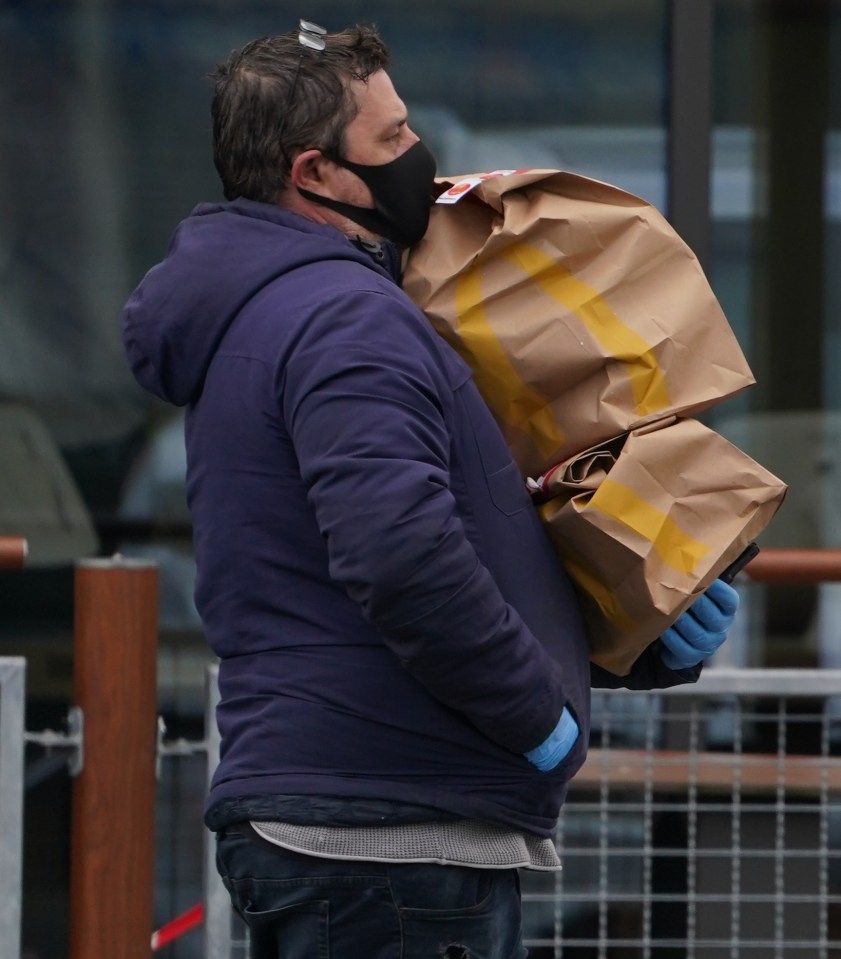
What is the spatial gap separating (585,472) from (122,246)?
2.36 meters

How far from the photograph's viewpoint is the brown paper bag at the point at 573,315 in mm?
1837

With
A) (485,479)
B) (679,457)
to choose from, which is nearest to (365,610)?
(485,479)

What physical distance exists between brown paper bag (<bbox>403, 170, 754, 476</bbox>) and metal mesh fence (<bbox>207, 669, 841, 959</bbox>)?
1162 millimetres

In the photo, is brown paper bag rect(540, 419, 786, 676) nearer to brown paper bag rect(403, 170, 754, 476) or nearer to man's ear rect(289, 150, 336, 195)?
brown paper bag rect(403, 170, 754, 476)

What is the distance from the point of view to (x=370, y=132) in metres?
1.89

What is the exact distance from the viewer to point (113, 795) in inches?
103

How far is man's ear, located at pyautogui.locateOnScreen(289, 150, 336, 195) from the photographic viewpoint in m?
1.86

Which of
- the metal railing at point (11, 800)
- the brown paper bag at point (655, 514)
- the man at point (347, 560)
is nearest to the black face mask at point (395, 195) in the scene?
the man at point (347, 560)

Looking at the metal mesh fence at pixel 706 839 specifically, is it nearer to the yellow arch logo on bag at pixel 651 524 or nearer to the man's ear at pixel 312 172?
the yellow arch logo on bag at pixel 651 524

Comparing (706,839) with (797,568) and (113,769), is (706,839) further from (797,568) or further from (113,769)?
(113,769)

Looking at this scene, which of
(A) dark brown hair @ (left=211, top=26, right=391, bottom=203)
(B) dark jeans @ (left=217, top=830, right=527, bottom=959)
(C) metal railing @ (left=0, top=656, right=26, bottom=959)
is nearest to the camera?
(B) dark jeans @ (left=217, top=830, right=527, bottom=959)

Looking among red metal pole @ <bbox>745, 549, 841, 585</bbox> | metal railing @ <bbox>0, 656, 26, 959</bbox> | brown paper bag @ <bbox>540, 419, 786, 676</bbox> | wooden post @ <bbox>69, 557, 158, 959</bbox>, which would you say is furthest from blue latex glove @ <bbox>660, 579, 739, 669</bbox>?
metal railing @ <bbox>0, 656, 26, 959</bbox>

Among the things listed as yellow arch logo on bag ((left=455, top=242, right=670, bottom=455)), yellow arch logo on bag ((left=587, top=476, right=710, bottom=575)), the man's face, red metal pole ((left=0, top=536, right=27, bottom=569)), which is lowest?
red metal pole ((left=0, top=536, right=27, bottom=569))

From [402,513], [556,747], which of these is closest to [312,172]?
[402,513]
